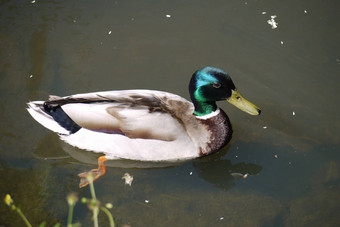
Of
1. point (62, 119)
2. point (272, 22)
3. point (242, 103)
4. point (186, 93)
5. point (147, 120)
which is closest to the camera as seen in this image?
point (147, 120)

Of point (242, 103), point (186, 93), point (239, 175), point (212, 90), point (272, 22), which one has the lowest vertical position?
point (239, 175)

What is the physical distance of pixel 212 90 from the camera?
473 cm

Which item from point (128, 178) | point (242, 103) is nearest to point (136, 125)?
point (128, 178)

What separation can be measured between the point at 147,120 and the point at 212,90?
785 millimetres

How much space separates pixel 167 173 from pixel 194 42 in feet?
7.41

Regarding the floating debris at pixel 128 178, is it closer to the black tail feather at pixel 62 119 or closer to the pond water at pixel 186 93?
the pond water at pixel 186 93

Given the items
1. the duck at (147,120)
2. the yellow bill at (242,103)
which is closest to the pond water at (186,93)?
the duck at (147,120)

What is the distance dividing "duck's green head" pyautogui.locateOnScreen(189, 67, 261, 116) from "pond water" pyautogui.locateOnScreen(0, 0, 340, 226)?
0.61m

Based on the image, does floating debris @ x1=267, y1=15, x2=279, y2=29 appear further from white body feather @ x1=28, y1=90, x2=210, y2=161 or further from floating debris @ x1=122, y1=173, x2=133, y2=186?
floating debris @ x1=122, y1=173, x2=133, y2=186

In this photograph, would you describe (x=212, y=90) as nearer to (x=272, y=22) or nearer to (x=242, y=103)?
(x=242, y=103)

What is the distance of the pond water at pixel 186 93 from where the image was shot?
15.1 feet

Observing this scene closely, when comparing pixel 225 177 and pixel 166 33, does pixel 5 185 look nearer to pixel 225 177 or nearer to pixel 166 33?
pixel 225 177

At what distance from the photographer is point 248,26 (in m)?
6.41

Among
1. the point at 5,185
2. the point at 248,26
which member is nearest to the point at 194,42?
the point at 248,26
